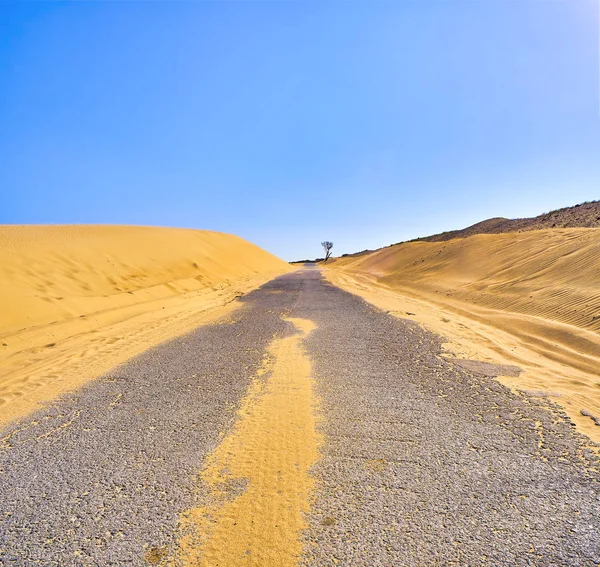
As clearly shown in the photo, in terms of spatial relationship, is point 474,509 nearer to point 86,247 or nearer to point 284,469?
point 284,469

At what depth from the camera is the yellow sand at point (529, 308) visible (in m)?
5.20

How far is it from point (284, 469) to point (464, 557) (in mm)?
1414

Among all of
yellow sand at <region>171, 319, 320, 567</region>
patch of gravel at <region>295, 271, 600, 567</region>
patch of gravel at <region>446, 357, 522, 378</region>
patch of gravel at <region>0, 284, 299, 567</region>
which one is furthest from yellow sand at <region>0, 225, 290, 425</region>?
patch of gravel at <region>446, 357, 522, 378</region>

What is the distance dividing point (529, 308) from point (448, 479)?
30.9 feet

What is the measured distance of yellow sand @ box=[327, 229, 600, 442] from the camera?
17.1 ft

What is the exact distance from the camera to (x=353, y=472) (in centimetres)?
287

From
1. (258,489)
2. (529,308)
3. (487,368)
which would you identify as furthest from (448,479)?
(529,308)

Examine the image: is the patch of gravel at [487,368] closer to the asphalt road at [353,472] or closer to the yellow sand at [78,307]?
the asphalt road at [353,472]

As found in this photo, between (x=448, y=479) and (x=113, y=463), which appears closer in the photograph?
(x=448, y=479)

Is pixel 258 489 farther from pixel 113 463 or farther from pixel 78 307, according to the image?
pixel 78 307

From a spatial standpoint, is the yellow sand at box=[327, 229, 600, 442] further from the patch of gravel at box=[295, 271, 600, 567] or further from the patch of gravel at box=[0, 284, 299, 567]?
the patch of gravel at box=[0, 284, 299, 567]

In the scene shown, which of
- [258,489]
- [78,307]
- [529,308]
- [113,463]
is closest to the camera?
[258,489]

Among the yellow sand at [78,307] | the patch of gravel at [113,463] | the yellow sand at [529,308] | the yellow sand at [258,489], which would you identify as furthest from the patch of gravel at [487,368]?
the yellow sand at [78,307]

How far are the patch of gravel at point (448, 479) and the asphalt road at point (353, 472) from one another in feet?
0.04
